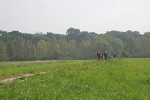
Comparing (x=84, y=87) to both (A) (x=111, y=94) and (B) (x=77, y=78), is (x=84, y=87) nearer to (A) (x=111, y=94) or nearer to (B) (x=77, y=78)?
(A) (x=111, y=94)

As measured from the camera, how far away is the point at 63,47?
156250mm

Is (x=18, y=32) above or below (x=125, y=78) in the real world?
above

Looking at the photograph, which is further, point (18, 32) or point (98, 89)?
point (18, 32)

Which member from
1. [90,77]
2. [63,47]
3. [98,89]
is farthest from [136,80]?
[63,47]

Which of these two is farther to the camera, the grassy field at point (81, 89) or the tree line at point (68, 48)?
the tree line at point (68, 48)

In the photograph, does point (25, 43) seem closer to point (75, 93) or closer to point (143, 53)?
point (143, 53)

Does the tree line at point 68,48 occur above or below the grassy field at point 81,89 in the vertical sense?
above

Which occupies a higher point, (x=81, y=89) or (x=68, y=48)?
(x=68, y=48)

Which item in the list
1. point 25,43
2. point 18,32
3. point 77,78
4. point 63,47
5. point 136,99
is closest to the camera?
point 136,99

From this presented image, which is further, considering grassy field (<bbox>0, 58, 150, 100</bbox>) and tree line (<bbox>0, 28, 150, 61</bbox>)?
tree line (<bbox>0, 28, 150, 61</bbox>)

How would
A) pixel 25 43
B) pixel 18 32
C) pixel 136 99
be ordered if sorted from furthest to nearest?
1. pixel 18 32
2. pixel 25 43
3. pixel 136 99

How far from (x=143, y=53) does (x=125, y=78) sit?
384 feet

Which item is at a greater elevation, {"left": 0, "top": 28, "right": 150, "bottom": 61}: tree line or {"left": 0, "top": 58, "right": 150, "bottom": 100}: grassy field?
{"left": 0, "top": 28, "right": 150, "bottom": 61}: tree line

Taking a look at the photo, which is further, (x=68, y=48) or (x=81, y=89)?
(x=68, y=48)
